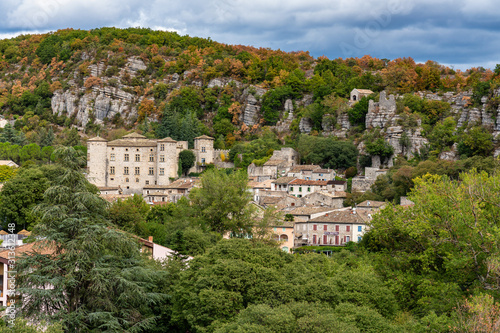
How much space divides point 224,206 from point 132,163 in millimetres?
36382

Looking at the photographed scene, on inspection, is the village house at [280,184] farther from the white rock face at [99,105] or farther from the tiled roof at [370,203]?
the white rock face at [99,105]

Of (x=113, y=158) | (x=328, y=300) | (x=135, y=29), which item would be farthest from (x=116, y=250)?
(x=135, y=29)

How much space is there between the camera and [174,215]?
175ft

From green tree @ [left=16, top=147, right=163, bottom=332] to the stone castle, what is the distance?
175 ft

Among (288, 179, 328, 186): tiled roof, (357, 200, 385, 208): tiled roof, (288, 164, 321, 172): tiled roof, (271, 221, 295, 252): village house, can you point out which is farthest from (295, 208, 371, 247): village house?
(288, 164, 321, 172): tiled roof

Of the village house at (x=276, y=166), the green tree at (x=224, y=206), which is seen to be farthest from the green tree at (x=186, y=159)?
the green tree at (x=224, y=206)

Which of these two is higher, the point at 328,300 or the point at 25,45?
the point at 25,45

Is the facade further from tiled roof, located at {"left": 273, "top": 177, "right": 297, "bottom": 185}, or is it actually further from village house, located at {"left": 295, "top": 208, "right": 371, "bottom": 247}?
village house, located at {"left": 295, "top": 208, "right": 371, "bottom": 247}

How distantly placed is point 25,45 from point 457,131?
108m

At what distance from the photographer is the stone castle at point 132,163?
81.5 metres

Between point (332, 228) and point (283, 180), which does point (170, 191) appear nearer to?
point (283, 180)

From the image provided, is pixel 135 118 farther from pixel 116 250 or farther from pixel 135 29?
pixel 116 250

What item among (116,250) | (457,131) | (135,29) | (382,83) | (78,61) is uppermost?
(135,29)

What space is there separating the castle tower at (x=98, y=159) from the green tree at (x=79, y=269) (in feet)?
179
